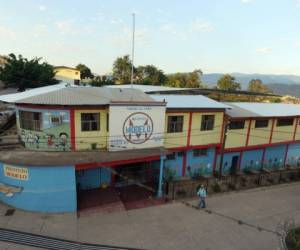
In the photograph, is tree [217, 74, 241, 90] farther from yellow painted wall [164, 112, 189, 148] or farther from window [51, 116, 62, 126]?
window [51, 116, 62, 126]

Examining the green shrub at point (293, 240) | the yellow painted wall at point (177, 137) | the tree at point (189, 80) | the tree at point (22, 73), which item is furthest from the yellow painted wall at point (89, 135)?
the tree at point (189, 80)

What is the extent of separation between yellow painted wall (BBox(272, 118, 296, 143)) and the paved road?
8004mm

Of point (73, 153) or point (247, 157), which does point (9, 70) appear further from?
point (247, 157)

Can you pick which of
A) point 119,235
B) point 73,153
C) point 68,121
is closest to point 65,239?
point 119,235

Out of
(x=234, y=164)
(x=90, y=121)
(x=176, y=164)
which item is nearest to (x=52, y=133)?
(x=90, y=121)

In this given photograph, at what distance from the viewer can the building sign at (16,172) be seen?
12422 millimetres

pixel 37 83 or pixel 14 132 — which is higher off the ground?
pixel 37 83

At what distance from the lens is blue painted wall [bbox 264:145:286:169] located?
75.5ft

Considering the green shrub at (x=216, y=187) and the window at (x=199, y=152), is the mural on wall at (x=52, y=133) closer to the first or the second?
the window at (x=199, y=152)

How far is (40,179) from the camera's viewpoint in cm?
1244

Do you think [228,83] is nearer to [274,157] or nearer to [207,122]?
[274,157]

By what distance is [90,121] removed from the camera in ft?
48.3

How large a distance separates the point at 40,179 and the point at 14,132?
777cm

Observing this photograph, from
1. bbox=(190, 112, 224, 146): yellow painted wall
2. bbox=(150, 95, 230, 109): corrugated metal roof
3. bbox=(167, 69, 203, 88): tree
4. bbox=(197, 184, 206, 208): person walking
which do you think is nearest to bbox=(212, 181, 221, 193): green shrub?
bbox=(197, 184, 206, 208): person walking
